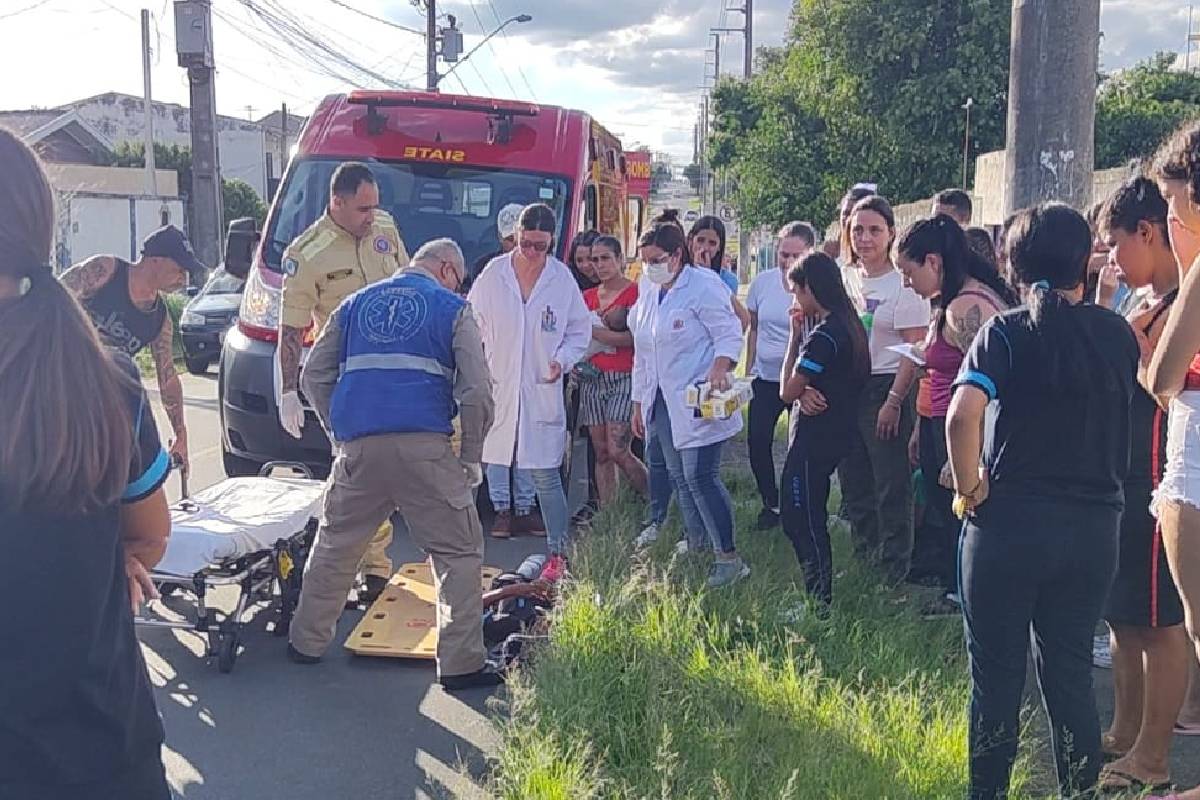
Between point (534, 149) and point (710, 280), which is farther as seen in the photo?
point (534, 149)

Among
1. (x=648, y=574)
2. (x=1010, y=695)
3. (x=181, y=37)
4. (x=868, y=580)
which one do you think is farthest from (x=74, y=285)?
(x=181, y=37)

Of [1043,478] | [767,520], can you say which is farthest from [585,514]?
[1043,478]

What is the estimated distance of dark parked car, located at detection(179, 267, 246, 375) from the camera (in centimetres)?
1505

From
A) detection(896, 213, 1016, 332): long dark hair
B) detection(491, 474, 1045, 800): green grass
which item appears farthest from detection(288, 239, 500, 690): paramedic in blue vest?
detection(896, 213, 1016, 332): long dark hair

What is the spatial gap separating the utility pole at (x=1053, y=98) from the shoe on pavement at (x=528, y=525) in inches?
135

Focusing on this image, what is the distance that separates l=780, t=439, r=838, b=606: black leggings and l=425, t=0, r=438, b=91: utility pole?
92.1 ft

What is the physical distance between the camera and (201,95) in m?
19.2

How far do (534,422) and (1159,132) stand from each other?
53.6 feet

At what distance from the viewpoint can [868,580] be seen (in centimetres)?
550

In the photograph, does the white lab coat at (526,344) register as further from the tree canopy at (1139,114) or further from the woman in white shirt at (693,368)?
the tree canopy at (1139,114)

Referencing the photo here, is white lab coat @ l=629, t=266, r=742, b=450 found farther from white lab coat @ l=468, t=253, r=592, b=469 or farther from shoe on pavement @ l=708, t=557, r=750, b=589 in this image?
white lab coat @ l=468, t=253, r=592, b=469

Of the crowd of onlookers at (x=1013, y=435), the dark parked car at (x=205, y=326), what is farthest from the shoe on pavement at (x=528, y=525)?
the dark parked car at (x=205, y=326)

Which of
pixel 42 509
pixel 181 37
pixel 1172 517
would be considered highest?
pixel 181 37

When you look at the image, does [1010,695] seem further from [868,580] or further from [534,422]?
[534,422]
